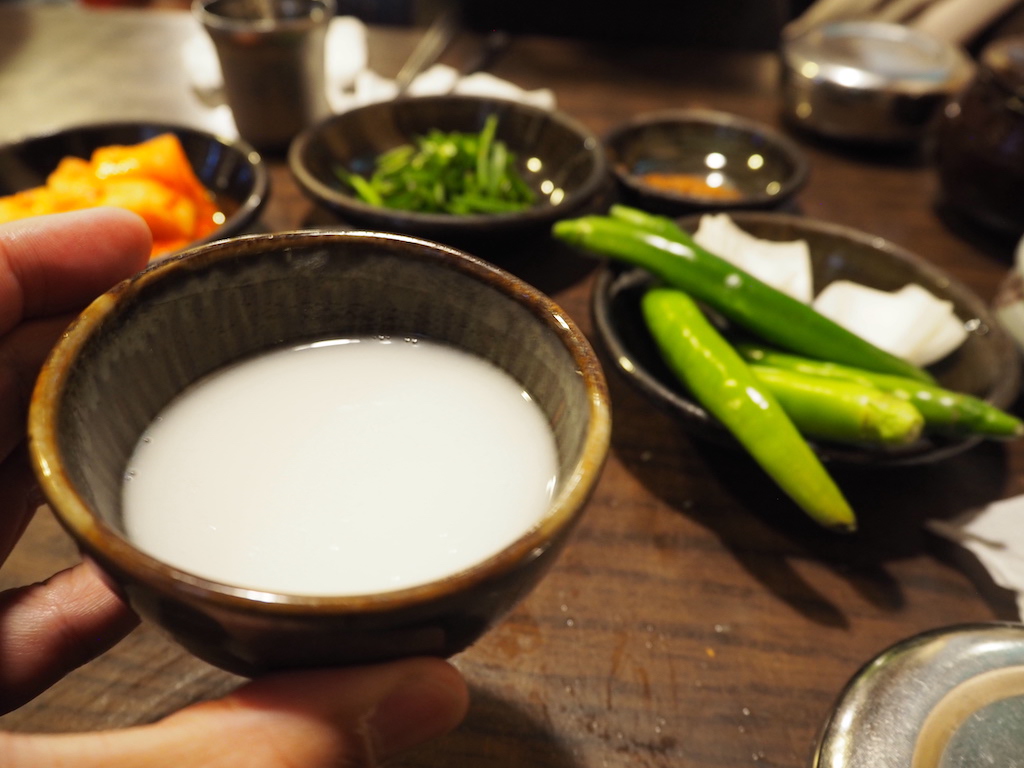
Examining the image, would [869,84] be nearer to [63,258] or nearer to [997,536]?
[997,536]

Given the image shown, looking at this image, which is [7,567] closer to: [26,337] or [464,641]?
[26,337]

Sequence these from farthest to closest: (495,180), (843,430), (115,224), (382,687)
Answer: (495,180) < (843,430) < (115,224) < (382,687)

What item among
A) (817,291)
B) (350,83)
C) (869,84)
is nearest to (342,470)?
(817,291)

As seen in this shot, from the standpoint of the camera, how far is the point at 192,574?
1.47 ft

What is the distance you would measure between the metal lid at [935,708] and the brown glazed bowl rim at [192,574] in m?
0.42

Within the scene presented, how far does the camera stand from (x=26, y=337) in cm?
83

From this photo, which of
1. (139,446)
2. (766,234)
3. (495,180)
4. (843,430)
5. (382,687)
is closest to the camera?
(382,687)

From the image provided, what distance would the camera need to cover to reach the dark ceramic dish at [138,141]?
1454mm

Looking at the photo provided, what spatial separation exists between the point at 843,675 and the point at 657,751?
246 millimetres

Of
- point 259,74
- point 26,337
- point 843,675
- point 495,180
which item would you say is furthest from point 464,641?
point 259,74

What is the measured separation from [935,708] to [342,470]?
2.01 ft

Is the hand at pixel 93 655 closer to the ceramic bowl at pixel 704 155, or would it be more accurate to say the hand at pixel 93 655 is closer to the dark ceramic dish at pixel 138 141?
the dark ceramic dish at pixel 138 141

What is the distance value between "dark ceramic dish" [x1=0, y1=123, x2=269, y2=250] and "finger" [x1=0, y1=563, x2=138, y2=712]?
854mm

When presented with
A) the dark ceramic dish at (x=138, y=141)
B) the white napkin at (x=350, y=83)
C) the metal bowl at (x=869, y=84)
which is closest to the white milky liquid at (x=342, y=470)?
the dark ceramic dish at (x=138, y=141)
